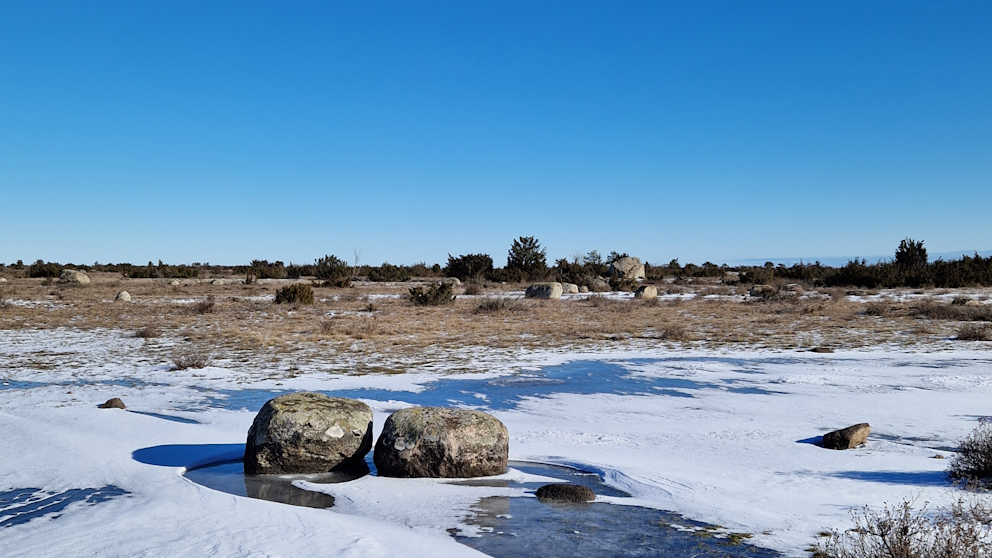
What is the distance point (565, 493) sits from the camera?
19.7ft

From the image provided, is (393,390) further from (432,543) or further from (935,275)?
(935,275)

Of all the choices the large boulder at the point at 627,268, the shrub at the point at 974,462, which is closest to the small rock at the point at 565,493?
the shrub at the point at 974,462

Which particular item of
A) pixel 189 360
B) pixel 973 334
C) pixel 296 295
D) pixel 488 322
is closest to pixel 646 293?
pixel 488 322

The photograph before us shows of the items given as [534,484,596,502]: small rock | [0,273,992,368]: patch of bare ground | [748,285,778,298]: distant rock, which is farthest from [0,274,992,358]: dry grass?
[534,484,596,502]: small rock

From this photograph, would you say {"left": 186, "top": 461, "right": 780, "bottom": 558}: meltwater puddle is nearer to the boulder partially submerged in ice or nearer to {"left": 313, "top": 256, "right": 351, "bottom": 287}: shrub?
the boulder partially submerged in ice

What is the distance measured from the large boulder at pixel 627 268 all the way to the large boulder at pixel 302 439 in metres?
39.5

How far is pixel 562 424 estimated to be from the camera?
8875 mm

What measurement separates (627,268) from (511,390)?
1456 inches

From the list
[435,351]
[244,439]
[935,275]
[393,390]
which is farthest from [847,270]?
[244,439]

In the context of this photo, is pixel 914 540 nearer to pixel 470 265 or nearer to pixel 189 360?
pixel 189 360

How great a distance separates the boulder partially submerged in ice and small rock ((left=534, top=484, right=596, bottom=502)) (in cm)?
297

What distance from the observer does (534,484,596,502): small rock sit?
5.95 m

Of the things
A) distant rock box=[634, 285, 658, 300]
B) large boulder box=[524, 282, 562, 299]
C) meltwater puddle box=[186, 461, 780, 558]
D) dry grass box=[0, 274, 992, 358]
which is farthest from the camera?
large boulder box=[524, 282, 562, 299]

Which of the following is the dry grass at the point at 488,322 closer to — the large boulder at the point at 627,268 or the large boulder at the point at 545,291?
the large boulder at the point at 545,291
